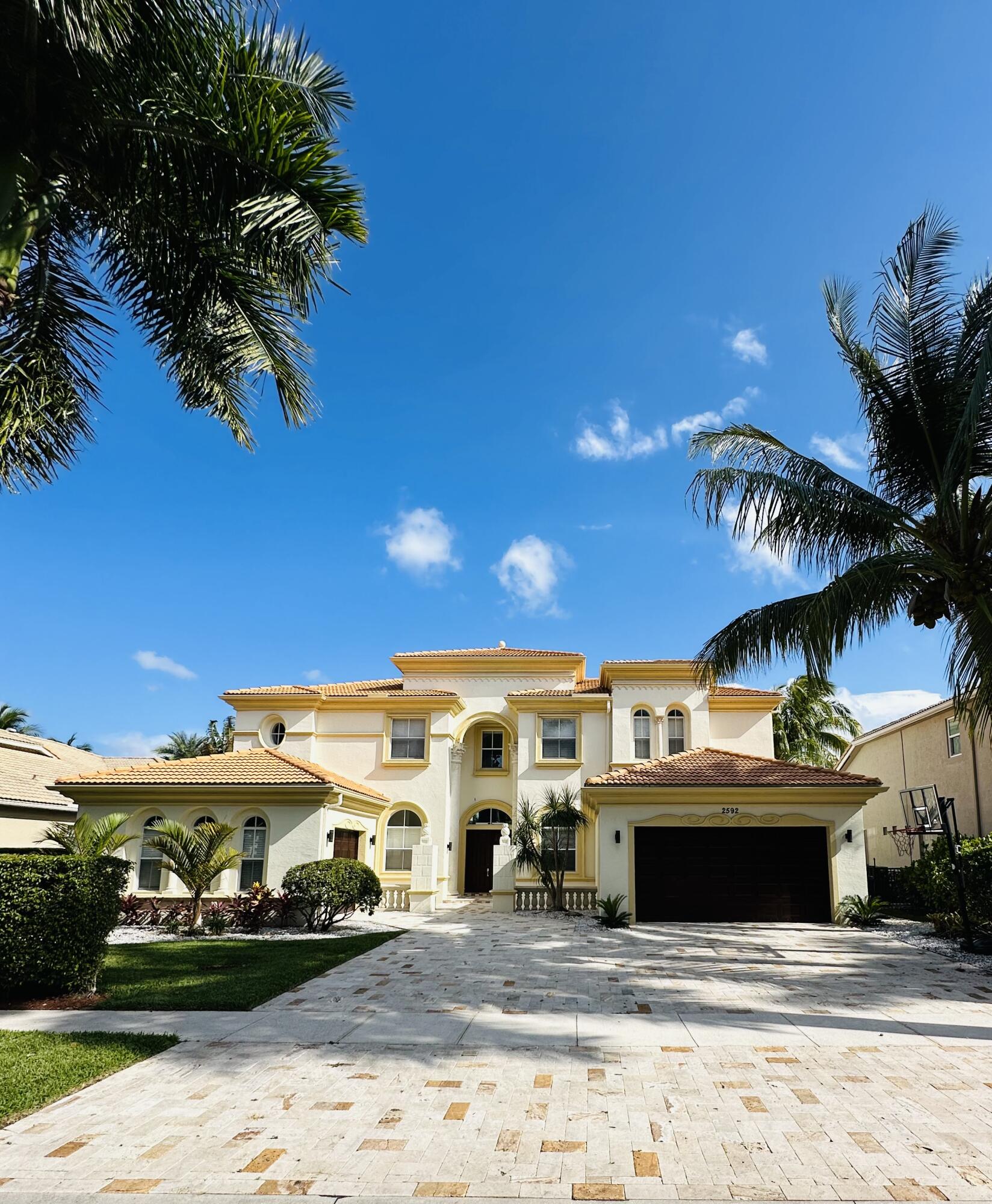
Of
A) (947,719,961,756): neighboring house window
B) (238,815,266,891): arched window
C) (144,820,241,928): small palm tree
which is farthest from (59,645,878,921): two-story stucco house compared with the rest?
(947,719,961,756): neighboring house window

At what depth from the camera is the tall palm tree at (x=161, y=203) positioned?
6.82 metres

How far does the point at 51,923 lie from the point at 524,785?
56.5ft

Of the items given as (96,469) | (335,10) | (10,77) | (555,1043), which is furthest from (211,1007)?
(335,10)

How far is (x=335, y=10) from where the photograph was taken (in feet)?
29.4

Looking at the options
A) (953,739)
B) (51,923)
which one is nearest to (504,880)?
(953,739)

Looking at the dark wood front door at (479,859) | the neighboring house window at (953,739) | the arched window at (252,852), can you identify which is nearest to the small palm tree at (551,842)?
the dark wood front door at (479,859)

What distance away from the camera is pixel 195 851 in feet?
53.5

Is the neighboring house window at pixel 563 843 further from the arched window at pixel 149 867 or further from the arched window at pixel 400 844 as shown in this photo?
the arched window at pixel 149 867

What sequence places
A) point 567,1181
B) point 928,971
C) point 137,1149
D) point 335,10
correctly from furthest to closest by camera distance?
point 928,971 < point 335,10 < point 137,1149 < point 567,1181

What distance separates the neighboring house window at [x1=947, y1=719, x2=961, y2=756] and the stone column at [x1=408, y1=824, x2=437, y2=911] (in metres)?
14.4

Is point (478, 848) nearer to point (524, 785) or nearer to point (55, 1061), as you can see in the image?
point (524, 785)

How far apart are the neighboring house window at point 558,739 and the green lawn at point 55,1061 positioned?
1852 cm

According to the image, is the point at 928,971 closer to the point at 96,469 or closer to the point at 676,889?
the point at 676,889

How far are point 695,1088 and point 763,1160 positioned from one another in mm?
1470
